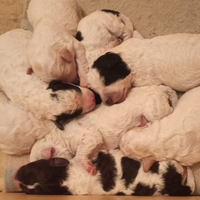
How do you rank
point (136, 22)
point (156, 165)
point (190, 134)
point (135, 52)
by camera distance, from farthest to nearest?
1. point (136, 22)
2. point (135, 52)
3. point (156, 165)
4. point (190, 134)

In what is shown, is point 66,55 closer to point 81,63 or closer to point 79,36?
point 81,63

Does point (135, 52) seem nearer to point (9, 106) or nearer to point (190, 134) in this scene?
point (190, 134)

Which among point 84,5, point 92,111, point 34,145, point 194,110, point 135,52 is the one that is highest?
point 84,5

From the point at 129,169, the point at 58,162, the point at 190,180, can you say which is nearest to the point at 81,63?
the point at 58,162

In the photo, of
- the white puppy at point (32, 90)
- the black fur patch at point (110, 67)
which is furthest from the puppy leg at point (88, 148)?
the black fur patch at point (110, 67)

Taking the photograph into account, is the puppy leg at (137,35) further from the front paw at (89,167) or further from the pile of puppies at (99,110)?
the front paw at (89,167)

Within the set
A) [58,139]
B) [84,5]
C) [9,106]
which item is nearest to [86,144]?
[58,139]

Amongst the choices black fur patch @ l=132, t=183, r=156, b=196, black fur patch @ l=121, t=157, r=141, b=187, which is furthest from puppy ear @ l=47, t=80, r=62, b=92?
black fur patch @ l=132, t=183, r=156, b=196
